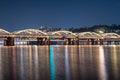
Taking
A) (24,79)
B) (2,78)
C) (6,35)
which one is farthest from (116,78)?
(6,35)

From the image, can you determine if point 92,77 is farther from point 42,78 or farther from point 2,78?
point 2,78

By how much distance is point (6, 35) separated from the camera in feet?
639

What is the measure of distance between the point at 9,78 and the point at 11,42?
576 ft

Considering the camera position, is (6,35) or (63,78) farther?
(6,35)

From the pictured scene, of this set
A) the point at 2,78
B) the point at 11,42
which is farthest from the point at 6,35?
the point at 2,78

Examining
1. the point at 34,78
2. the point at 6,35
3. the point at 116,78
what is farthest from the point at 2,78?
the point at 6,35

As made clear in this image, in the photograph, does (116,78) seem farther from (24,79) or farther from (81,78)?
(24,79)

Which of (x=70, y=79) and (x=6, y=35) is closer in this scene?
(x=70, y=79)

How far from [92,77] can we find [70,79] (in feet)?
6.18

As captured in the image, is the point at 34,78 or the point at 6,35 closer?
the point at 34,78

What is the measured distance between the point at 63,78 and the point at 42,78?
152 cm

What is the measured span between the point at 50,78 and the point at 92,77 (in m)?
3.10

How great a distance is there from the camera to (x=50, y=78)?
78.8 ft

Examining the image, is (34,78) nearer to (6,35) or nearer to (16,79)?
(16,79)
